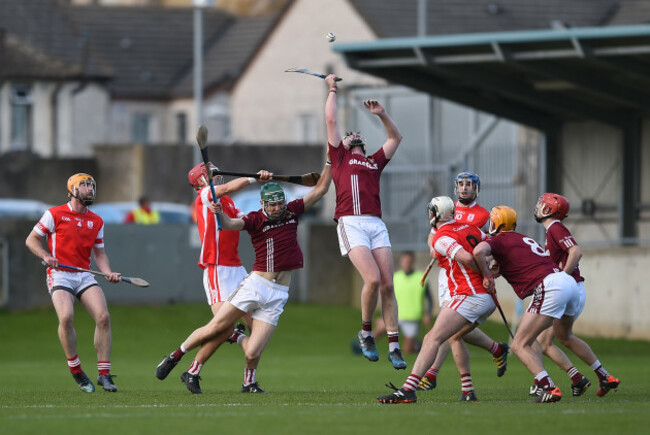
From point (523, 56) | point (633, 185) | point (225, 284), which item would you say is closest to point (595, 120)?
point (633, 185)

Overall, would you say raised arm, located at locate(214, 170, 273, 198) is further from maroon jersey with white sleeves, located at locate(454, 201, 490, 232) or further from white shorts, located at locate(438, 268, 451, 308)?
white shorts, located at locate(438, 268, 451, 308)

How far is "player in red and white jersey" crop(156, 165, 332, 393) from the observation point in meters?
16.4

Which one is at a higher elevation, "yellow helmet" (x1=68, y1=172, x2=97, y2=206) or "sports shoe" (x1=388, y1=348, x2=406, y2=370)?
"yellow helmet" (x1=68, y1=172, x2=97, y2=206)

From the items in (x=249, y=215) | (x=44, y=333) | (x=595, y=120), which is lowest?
(x=44, y=333)

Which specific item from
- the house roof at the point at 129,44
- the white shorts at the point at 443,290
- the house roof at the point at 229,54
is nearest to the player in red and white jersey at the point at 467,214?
the white shorts at the point at 443,290

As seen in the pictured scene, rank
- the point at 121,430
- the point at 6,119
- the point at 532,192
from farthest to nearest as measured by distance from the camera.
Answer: the point at 6,119 → the point at 532,192 → the point at 121,430

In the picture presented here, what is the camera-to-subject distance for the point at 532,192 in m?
32.6

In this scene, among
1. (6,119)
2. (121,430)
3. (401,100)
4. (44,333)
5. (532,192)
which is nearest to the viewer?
(121,430)

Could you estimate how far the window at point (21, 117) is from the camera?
191 ft

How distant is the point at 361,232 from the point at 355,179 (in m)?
0.57

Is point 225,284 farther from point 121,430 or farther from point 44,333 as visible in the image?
point 44,333

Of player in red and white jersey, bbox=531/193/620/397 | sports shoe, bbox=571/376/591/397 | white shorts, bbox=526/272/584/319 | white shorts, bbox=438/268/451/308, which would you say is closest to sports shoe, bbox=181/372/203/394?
white shorts, bbox=438/268/451/308

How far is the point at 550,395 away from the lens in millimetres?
14961

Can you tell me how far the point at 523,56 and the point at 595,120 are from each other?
174 inches
